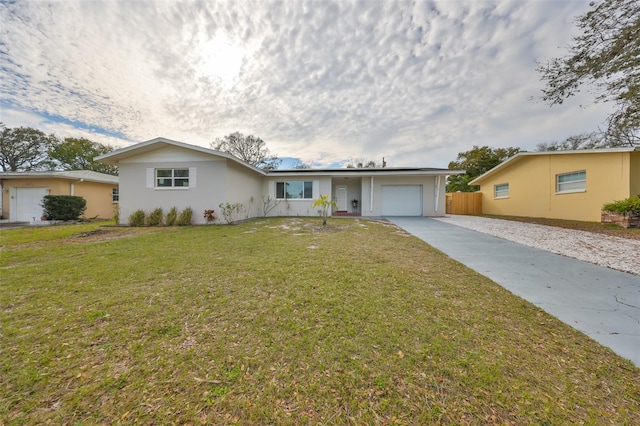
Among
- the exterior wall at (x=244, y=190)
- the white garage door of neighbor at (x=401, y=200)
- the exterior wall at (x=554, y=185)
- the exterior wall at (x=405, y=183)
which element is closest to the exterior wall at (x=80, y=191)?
the exterior wall at (x=244, y=190)

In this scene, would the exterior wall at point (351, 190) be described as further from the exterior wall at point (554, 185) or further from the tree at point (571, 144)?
the tree at point (571, 144)

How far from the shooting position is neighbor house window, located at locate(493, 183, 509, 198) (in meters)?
15.8

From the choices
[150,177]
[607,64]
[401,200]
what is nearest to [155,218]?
[150,177]

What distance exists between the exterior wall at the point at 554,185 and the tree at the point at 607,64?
→ 441 centimetres

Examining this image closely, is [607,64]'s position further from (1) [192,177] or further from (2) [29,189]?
(2) [29,189]

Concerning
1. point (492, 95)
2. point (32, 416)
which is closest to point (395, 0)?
point (492, 95)

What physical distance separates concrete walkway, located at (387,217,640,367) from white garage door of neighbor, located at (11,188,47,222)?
21397 mm

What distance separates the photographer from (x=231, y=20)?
25.4 ft

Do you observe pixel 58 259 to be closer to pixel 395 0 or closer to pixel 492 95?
pixel 395 0

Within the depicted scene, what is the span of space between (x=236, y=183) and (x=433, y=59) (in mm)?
10178

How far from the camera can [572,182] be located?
1148cm

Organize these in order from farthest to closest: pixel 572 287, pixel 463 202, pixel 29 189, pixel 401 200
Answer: pixel 463 202
pixel 401 200
pixel 29 189
pixel 572 287

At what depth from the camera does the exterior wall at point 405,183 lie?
14039mm

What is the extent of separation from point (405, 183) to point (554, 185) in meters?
7.56
